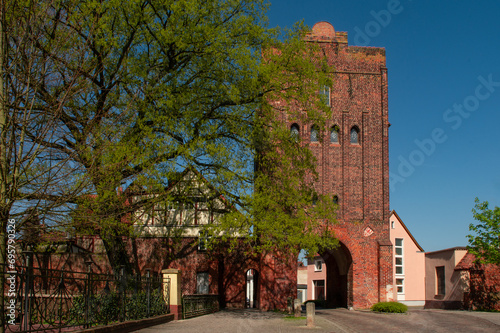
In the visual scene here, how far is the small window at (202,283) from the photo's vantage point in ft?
89.3

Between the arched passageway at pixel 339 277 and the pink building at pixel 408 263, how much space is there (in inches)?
495

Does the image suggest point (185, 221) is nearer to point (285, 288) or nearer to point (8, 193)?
point (285, 288)

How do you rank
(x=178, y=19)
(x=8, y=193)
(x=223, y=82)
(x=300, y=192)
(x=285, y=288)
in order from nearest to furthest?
(x=8, y=193) < (x=178, y=19) < (x=223, y=82) < (x=300, y=192) < (x=285, y=288)

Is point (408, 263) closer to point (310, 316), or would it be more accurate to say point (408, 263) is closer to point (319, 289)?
point (319, 289)

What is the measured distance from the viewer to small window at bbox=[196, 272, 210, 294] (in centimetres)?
2723

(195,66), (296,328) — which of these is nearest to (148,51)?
(195,66)

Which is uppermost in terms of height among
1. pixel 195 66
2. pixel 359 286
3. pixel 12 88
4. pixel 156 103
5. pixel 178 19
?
pixel 178 19

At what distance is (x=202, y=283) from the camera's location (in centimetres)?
2731

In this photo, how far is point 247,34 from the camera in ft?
56.6

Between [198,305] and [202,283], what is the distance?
6913 millimetres

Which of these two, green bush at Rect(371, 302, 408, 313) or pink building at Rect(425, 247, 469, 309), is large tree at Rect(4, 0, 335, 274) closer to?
green bush at Rect(371, 302, 408, 313)

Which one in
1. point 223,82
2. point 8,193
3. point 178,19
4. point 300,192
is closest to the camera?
point 8,193

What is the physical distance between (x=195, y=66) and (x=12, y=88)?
975cm

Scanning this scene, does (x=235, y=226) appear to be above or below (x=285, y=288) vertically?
above
